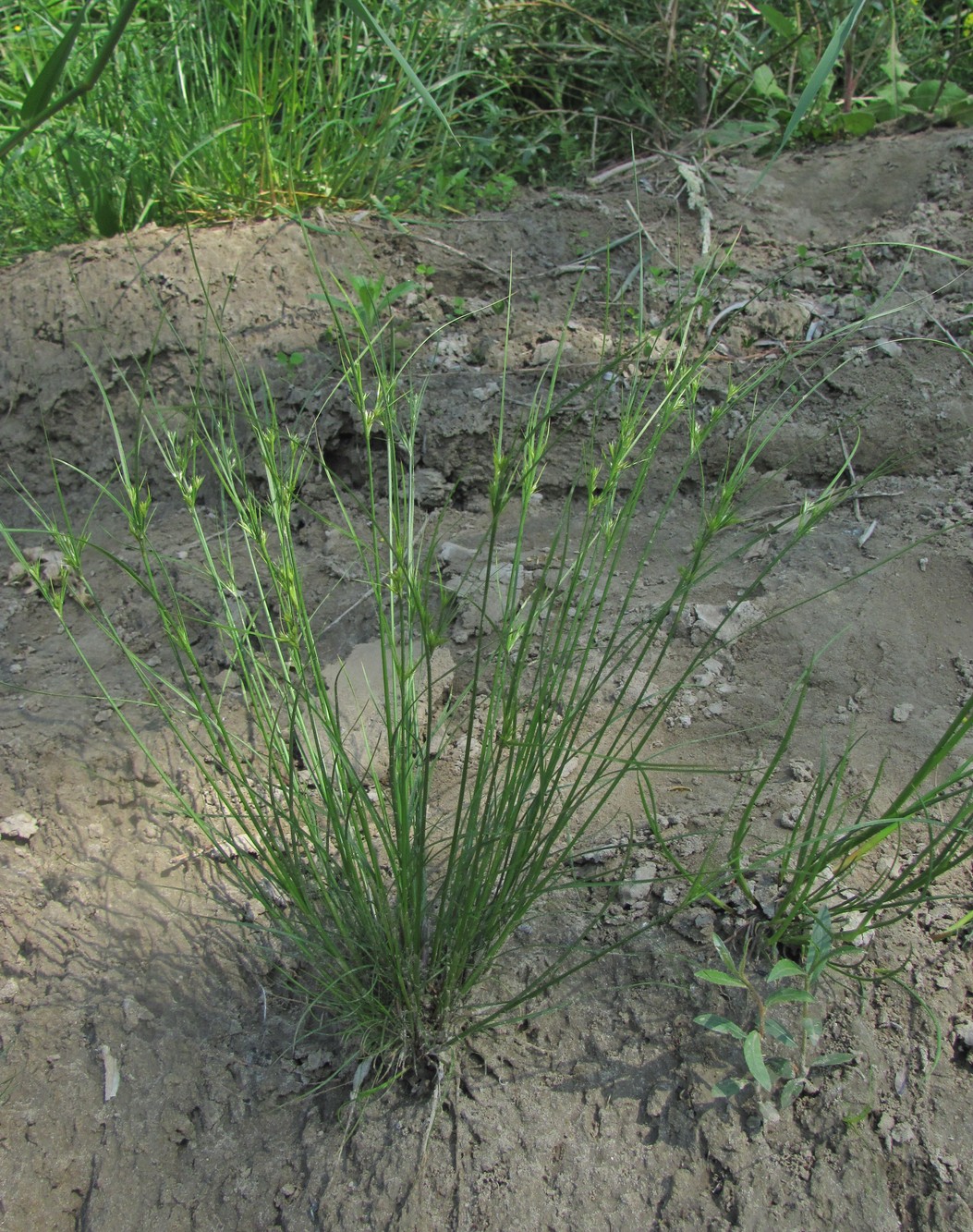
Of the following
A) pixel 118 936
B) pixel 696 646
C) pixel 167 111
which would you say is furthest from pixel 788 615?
pixel 167 111

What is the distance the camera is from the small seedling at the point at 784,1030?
128 centimetres

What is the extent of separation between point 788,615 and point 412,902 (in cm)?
104

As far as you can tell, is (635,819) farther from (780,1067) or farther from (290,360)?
(290,360)

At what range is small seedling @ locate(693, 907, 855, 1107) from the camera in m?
1.28

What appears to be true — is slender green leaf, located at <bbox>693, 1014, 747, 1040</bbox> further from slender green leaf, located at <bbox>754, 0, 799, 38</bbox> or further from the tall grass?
slender green leaf, located at <bbox>754, 0, 799, 38</bbox>

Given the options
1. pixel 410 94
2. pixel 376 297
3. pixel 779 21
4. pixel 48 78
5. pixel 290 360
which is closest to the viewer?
pixel 48 78

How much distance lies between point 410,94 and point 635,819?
7.27 ft

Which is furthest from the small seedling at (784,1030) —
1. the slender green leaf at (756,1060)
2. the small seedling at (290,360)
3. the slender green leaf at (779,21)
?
the slender green leaf at (779,21)

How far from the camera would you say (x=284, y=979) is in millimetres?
1536

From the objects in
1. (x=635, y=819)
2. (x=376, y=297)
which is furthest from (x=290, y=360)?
(x=635, y=819)

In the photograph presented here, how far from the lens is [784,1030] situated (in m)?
1.32

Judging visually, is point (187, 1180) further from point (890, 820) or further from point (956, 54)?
point (956, 54)

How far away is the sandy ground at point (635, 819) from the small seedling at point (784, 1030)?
33mm

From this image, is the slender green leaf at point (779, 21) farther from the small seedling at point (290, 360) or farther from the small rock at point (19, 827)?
the small rock at point (19, 827)
